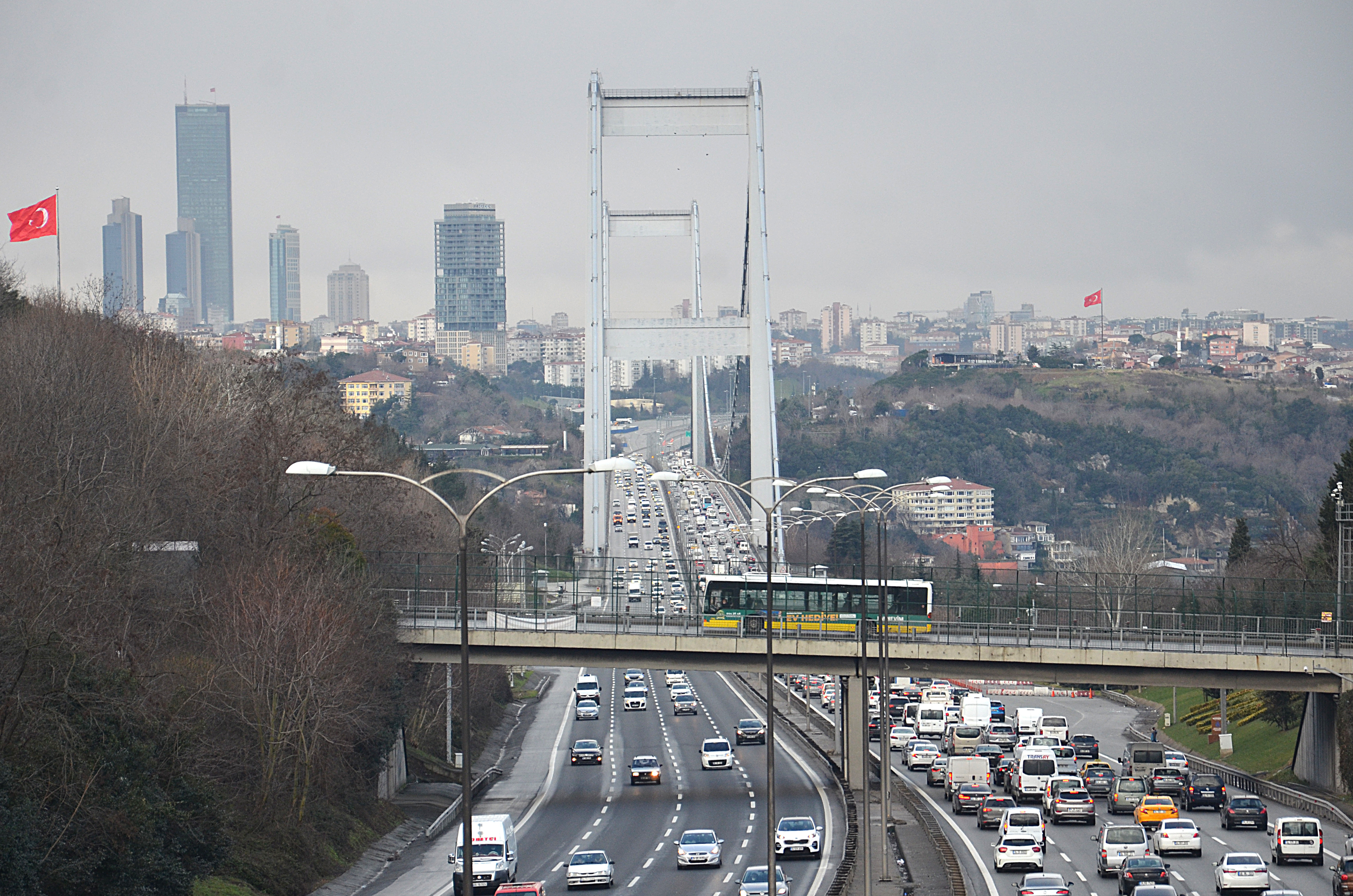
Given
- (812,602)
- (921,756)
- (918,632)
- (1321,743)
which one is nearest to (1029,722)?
(921,756)

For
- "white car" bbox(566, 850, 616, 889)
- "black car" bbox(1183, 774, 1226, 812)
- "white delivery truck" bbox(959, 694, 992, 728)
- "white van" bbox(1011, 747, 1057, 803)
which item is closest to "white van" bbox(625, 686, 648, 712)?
"white delivery truck" bbox(959, 694, 992, 728)

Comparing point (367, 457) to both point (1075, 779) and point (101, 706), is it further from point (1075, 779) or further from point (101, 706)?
point (101, 706)

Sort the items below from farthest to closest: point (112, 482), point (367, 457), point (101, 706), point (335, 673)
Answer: point (367, 457)
point (112, 482)
point (335, 673)
point (101, 706)

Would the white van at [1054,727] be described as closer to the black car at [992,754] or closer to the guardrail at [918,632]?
the black car at [992,754]

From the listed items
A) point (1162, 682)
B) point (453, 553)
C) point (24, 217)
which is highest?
point (24, 217)

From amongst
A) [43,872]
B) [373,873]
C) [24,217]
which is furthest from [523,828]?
[24,217]
